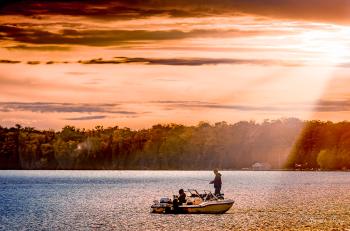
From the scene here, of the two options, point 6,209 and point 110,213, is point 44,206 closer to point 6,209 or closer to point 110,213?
point 6,209

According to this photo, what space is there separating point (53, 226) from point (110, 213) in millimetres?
18022

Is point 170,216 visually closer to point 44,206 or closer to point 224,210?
point 224,210

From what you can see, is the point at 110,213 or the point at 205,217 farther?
the point at 110,213

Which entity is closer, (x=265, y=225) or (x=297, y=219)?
(x=265, y=225)

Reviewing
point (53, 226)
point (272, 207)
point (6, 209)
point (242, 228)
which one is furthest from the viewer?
point (6, 209)

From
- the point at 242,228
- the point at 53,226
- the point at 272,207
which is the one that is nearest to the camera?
the point at 242,228

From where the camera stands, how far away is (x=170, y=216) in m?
83.9

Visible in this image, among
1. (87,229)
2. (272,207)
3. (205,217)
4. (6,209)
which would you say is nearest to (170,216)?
(205,217)

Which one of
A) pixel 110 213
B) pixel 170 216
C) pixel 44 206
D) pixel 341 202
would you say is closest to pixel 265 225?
pixel 170 216

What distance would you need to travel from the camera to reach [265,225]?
249ft

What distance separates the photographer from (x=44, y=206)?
117 m

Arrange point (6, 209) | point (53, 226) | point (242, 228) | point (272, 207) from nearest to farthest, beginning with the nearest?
point (242, 228)
point (53, 226)
point (272, 207)
point (6, 209)

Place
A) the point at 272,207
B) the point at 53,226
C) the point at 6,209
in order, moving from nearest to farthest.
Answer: the point at 53,226 → the point at 272,207 → the point at 6,209

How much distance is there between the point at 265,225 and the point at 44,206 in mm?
48692
